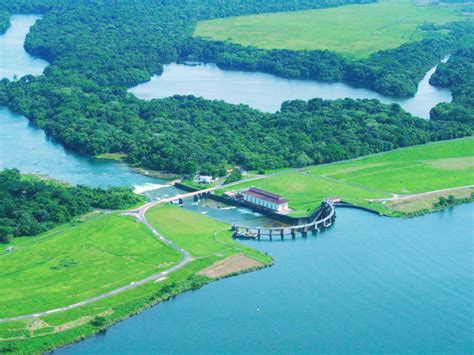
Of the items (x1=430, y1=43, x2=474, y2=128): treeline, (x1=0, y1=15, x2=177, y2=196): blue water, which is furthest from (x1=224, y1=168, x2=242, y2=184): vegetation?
(x1=430, y1=43, x2=474, y2=128): treeline

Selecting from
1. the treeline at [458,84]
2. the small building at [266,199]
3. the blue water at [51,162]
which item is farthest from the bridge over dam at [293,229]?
the treeline at [458,84]

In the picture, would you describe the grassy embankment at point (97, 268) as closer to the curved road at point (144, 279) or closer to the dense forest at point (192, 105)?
the curved road at point (144, 279)

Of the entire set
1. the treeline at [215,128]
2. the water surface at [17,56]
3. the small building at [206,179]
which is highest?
the water surface at [17,56]

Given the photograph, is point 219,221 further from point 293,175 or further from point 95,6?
point 95,6

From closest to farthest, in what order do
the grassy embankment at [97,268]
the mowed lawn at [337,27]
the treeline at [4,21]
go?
the grassy embankment at [97,268], the mowed lawn at [337,27], the treeline at [4,21]

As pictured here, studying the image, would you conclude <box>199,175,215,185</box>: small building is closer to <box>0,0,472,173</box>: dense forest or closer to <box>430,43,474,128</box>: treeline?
<box>0,0,472,173</box>: dense forest

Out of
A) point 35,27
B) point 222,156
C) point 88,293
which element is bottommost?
point 88,293

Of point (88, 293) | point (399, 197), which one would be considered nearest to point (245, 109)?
point (399, 197)
